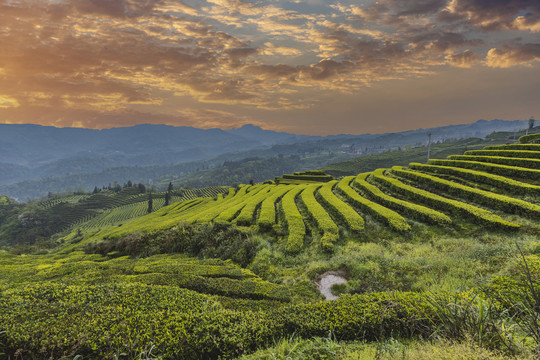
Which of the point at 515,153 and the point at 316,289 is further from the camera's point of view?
the point at 515,153

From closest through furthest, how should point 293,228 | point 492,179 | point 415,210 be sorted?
point 415,210
point 293,228
point 492,179

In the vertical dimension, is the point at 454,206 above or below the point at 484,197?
below

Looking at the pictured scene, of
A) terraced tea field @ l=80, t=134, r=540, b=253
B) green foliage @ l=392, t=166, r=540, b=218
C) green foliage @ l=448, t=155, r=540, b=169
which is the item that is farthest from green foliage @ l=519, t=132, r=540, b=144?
green foliage @ l=392, t=166, r=540, b=218

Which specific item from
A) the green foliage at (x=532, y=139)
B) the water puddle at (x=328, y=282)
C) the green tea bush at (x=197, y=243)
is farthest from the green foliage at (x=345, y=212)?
the green foliage at (x=532, y=139)

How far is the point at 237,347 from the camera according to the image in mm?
5262

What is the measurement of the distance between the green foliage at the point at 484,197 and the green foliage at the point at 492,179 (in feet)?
5.71

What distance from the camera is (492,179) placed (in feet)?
59.5

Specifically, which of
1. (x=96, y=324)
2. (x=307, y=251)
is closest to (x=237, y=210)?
(x=307, y=251)

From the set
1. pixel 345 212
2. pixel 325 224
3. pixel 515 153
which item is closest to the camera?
pixel 325 224

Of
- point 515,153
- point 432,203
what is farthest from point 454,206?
point 515,153

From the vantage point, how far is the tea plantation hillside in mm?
4895

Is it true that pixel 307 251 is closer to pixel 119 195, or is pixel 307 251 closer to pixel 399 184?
pixel 399 184

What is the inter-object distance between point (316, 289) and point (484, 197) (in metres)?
15.0

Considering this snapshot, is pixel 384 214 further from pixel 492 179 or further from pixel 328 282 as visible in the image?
pixel 492 179
